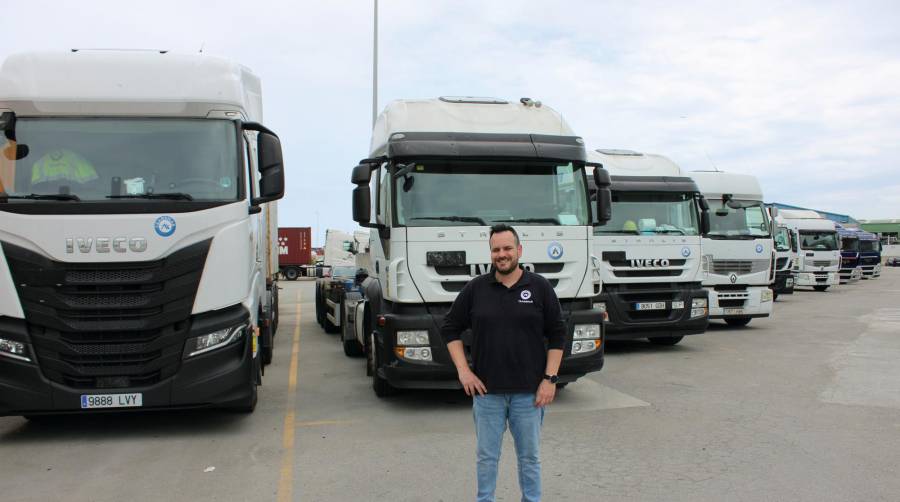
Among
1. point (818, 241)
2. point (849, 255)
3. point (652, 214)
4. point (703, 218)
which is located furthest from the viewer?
point (849, 255)

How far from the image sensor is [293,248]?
49.4 m

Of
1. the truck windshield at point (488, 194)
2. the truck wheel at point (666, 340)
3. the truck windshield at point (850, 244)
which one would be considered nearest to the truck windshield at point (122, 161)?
the truck windshield at point (488, 194)

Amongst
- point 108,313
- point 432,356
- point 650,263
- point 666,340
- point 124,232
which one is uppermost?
point 124,232

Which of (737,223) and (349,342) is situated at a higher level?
(737,223)

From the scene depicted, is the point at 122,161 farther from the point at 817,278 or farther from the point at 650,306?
the point at 817,278

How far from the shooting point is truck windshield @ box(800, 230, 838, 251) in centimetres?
3062

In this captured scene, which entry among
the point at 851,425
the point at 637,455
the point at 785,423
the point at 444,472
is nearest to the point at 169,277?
the point at 444,472

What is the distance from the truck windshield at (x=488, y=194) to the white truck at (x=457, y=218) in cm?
1

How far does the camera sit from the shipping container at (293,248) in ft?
161

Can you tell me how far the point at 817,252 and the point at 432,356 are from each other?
2711 centimetres

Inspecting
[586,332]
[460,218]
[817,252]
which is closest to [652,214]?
[586,332]

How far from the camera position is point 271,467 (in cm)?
600

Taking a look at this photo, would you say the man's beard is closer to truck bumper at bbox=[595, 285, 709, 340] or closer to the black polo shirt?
the black polo shirt

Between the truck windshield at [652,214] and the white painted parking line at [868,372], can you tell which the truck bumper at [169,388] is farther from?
the truck windshield at [652,214]
